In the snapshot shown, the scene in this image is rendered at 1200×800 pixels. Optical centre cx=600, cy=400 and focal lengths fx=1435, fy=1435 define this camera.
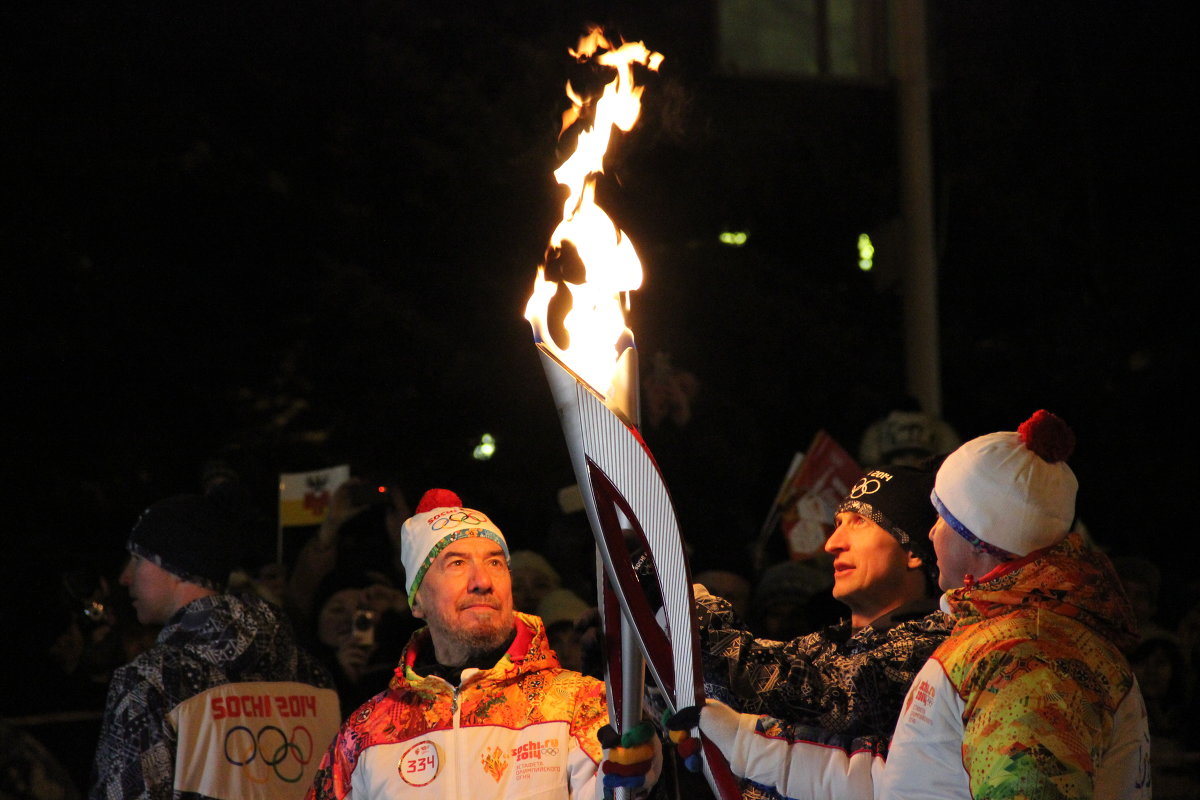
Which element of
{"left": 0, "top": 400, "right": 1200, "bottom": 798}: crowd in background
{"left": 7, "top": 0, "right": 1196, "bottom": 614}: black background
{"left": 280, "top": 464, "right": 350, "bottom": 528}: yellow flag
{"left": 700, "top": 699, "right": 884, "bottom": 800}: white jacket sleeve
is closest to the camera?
{"left": 700, "top": 699, "right": 884, "bottom": 800}: white jacket sleeve

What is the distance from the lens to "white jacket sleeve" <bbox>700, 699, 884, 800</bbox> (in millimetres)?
3178

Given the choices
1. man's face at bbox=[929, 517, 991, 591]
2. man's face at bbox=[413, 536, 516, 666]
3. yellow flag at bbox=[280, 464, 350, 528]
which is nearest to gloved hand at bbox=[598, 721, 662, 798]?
man's face at bbox=[929, 517, 991, 591]

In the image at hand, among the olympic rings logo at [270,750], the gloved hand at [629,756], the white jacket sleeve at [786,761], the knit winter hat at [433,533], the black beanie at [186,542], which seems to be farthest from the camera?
the black beanie at [186,542]

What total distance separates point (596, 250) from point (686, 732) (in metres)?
1.14

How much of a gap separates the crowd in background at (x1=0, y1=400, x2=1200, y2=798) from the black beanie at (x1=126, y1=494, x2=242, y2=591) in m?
1.47

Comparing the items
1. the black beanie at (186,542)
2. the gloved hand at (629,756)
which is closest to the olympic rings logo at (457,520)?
the black beanie at (186,542)

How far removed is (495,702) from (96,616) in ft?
10.7

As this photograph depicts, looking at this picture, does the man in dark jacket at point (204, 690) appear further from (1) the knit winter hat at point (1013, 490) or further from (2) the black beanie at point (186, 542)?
(1) the knit winter hat at point (1013, 490)

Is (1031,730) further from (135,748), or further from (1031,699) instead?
(135,748)

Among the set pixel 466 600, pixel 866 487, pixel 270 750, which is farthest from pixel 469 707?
pixel 866 487

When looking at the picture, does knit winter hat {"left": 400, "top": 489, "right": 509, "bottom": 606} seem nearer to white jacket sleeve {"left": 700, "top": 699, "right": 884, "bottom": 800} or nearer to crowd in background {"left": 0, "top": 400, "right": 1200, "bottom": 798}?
white jacket sleeve {"left": 700, "top": 699, "right": 884, "bottom": 800}

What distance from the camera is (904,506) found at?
12.5 ft

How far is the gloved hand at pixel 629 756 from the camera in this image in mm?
3076

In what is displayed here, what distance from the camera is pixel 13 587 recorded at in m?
7.14
